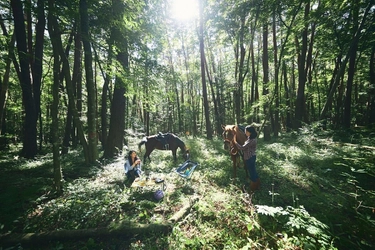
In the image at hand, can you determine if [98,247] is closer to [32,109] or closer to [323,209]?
[323,209]

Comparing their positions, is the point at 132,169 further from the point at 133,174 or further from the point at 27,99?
the point at 27,99

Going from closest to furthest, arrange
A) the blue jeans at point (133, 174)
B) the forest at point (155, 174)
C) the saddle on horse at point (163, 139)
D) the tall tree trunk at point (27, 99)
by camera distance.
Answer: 1. the forest at point (155, 174)
2. the blue jeans at point (133, 174)
3. the tall tree trunk at point (27, 99)
4. the saddle on horse at point (163, 139)

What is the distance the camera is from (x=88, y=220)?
3992mm

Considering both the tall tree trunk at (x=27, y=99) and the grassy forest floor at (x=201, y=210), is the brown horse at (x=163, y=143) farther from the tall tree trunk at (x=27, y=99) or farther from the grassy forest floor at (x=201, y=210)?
the tall tree trunk at (x=27, y=99)

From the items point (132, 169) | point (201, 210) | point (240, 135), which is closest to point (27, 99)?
point (132, 169)

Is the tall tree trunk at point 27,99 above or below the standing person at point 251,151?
above

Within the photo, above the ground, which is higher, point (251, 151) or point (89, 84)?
point (89, 84)

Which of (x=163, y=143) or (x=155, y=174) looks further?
(x=163, y=143)

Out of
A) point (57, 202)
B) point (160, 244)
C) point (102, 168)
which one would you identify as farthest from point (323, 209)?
point (102, 168)

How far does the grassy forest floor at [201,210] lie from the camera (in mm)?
3143

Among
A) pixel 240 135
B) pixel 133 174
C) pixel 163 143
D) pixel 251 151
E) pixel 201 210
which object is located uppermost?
pixel 240 135

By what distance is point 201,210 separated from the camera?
4461 millimetres

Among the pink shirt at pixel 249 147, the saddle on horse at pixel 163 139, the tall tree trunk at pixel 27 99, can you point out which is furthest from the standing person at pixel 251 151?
the tall tree trunk at pixel 27 99

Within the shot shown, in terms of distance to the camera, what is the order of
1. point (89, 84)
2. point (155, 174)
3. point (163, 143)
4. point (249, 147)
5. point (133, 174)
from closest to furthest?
1. point (249, 147)
2. point (133, 174)
3. point (89, 84)
4. point (155, 174)
5. point (163, 143)
